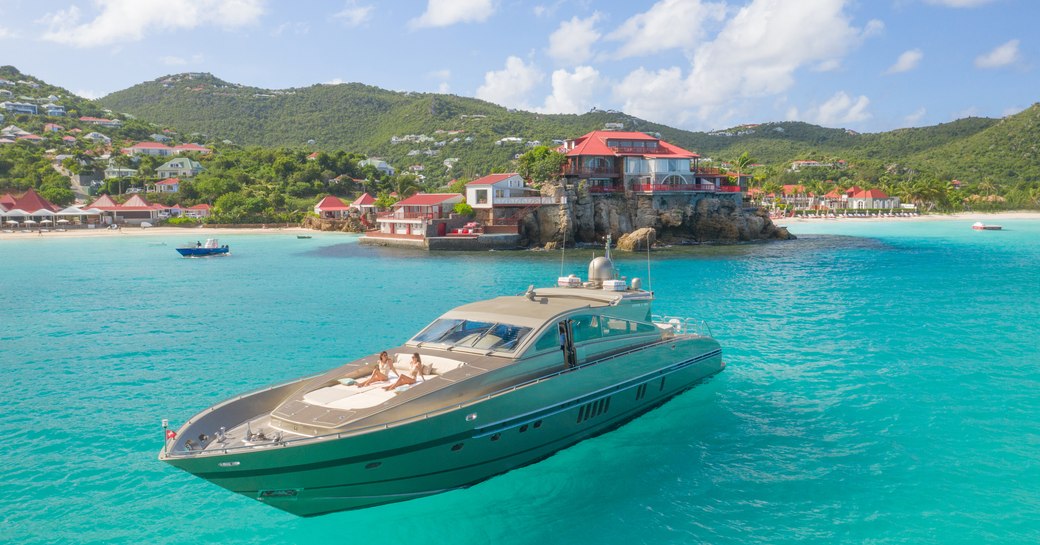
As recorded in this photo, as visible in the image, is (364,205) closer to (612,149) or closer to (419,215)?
(419,215)

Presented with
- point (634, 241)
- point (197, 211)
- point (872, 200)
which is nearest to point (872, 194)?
point (872, 200)

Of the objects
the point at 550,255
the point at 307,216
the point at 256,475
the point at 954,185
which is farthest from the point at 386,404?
the point at 954,185

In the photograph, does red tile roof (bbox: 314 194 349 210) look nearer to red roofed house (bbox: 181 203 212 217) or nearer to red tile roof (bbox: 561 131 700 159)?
red roofed house (bbox: 181 203 212 217)

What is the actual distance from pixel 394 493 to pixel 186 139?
6877 inches

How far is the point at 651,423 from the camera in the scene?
45.8ft

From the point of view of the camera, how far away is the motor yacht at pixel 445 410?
28.8ft

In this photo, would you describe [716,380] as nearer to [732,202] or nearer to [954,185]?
[732,202]

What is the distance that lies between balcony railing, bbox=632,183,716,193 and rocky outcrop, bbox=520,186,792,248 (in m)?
0.65

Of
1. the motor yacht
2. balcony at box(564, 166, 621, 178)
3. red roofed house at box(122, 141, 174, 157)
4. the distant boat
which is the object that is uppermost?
red roofed house at box(122, 141, 174, 157)

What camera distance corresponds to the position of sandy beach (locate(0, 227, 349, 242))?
74.1 meters

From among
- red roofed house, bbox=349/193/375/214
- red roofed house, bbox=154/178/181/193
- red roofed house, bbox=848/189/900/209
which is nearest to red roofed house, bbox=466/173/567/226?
red roofed house, bbox=349/193/375/214

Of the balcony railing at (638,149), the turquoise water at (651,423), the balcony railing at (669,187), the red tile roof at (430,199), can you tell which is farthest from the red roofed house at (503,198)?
the turquoise water at (651,423)

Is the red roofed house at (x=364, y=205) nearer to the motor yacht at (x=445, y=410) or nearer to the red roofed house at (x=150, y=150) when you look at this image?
the red roofed house at (x=150, y=150)

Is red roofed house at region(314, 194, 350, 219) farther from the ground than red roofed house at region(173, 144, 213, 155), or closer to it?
closer to it
